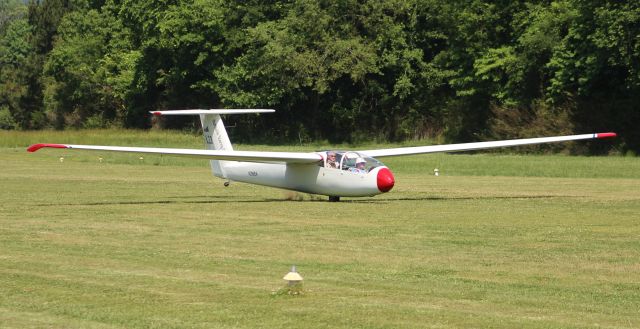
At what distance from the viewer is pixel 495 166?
155 feet

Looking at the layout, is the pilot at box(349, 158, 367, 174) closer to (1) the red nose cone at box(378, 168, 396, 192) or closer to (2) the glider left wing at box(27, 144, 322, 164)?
(1) the red nose cone at box(378, 168, 396, 192)

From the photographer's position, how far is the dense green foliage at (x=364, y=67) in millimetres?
57969

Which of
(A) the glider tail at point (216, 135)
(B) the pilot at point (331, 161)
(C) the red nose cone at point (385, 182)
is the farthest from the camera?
(A) the glider tail at point (216, 135)

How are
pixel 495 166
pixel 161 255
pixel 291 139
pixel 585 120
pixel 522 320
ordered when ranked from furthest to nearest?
1. pixel 291 139
2. pixel 585 120
3. pixel 495 166
4. pixel 161 255
5. pixel 522 320

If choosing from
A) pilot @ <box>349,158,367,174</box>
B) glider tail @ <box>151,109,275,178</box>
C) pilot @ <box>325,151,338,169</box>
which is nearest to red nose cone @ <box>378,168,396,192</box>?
pilot @ <box>349,158,367,174</box>

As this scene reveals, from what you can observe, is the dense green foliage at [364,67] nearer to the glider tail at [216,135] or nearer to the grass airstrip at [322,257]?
the grass airstrip at [322,257]

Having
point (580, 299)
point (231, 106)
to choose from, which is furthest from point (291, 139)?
point (580, 299)

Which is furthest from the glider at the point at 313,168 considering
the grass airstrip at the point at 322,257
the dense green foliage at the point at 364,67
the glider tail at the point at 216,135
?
the dense green foliage at the point at 364,67

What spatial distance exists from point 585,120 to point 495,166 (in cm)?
1242

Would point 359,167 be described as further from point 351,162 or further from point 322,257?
point 322,257

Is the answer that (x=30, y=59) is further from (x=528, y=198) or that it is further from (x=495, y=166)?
(x=528, y=198)

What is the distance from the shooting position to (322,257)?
59.6ft

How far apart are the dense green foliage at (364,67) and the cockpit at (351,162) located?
1054 inches

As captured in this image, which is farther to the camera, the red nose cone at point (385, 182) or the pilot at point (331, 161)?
the pilot at point (331, 161)
